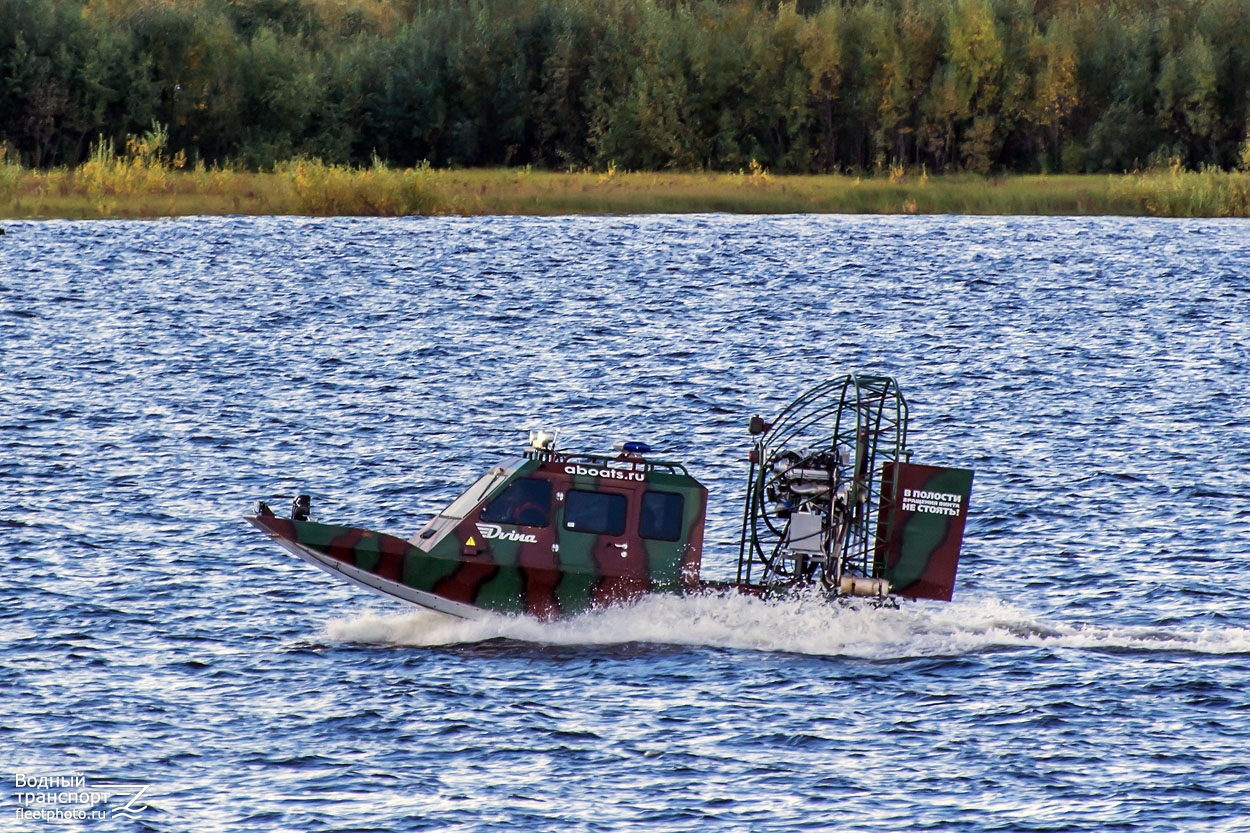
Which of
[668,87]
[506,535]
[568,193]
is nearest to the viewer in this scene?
[506,535]

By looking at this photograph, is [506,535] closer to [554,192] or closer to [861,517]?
[861,517]

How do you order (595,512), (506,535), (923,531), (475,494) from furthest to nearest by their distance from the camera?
(475,494)
(595,512)
(506,535)
(923,531)

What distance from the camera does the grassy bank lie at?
9144 centimetres

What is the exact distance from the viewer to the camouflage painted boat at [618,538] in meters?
26.1

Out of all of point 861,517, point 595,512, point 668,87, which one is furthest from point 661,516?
point 668,87

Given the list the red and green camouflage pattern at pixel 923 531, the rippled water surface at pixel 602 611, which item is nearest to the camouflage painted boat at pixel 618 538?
the red and green camouflage pattern at pixel 923 531

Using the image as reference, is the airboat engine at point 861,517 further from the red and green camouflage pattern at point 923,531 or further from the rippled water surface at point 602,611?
the rippled water surface at point 602,611

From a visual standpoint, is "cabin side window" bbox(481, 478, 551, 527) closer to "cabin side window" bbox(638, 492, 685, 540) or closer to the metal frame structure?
"cabin side window" bbox(638, 492, 685, 540)

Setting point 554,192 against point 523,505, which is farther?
point 554,192

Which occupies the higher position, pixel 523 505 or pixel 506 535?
pixel 523 505

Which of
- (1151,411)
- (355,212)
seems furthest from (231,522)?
(355,212)

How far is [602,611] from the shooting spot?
1038 inches

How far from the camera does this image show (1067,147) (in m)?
122

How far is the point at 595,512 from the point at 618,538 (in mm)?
497
